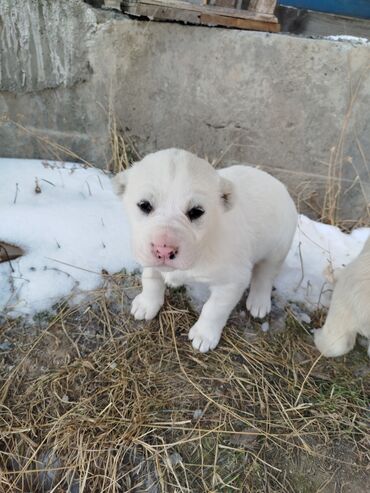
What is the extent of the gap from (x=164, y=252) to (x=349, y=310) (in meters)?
1.08

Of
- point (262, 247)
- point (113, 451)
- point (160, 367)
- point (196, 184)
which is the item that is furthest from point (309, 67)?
point (113, 451)

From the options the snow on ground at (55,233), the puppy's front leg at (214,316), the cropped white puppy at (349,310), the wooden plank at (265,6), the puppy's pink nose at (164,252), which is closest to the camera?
the puppy's pink nose at (164,252)

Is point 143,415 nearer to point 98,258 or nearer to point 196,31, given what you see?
point 98,258

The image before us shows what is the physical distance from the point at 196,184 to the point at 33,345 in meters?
1.54

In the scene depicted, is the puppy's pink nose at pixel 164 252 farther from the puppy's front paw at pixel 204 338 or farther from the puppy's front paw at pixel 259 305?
the puppy's front paw at pixel 259 305

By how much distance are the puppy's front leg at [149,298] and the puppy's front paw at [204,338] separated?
0.32 metres

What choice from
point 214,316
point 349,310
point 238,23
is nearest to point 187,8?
point 238,23

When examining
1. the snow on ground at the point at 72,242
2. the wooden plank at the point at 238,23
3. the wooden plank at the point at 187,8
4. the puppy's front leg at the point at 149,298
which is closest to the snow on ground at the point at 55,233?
the snow on ground at the point at 72,242

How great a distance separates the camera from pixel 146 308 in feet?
10.1

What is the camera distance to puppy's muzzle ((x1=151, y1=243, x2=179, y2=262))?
6.82 feet

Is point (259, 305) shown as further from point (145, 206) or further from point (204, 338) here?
point (145, 206)

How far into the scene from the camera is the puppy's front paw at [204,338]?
293cm

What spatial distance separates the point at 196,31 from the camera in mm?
3914

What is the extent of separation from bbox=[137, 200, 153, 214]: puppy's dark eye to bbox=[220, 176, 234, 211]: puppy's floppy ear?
413 millimetres
